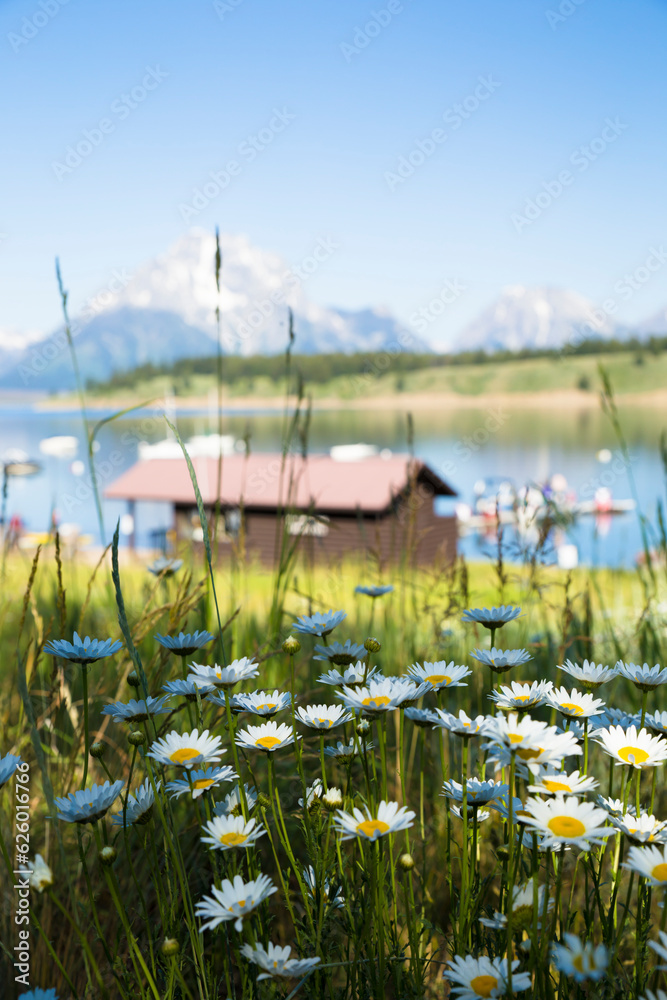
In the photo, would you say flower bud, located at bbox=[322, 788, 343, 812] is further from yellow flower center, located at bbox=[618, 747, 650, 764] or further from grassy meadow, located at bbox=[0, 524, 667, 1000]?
yellow flower center, located at bbox=[618, 747, 650, 764]

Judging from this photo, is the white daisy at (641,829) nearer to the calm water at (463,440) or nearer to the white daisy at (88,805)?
the white daisy at (88,805)

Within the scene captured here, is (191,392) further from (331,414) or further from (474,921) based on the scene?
(474,921)

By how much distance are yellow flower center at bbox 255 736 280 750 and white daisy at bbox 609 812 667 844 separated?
1.28 ft

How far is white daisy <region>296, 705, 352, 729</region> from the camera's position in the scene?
2.98 feet

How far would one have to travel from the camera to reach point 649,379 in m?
108

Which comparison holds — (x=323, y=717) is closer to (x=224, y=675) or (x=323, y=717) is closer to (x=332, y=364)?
(x=224, y=675)

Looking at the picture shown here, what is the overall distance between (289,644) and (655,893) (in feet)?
3.63

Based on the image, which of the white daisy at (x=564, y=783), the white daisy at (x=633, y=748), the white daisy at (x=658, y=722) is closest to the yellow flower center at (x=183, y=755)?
Answer: the white daisy at (x=564, y=783)

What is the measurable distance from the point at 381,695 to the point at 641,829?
1.02 feet

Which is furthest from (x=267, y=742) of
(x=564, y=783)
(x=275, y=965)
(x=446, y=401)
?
(x=446, y=401)

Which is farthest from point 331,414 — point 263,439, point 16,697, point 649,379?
point 16,697

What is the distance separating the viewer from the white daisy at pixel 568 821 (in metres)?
0.67
